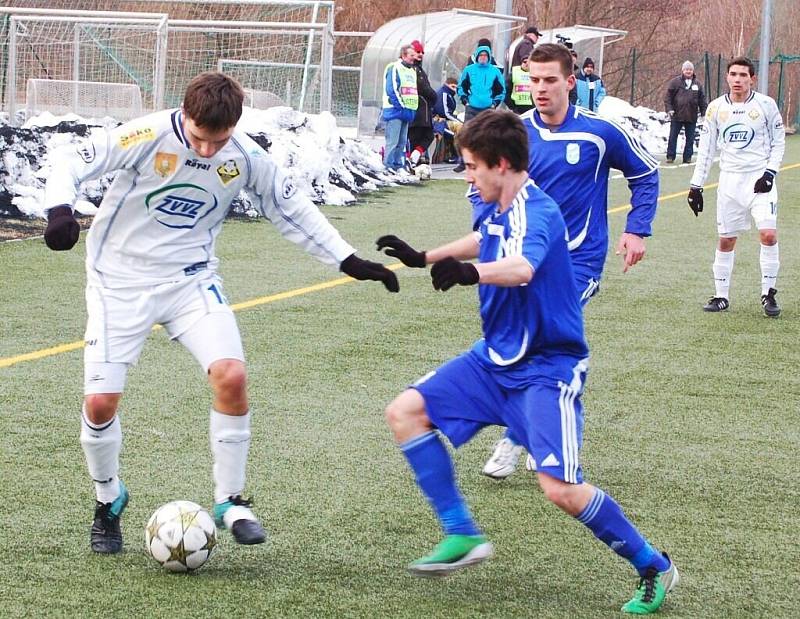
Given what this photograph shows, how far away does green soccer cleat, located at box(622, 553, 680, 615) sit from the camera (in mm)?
4227

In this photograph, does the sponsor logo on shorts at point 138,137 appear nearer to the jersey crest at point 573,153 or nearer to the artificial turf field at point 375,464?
the artificial turf field at point 375,464

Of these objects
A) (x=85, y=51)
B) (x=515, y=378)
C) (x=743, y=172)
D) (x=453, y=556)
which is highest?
(x=85, y=51)

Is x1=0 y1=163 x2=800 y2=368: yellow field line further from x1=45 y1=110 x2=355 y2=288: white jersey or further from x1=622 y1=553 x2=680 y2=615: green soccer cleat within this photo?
x1=622 y1=553 x2=680 y2=615: green soccer cleat

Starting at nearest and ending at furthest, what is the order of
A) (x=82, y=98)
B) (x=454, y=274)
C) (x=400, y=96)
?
(x=454, y=274)
(x=400, y=96)
(x=82, y=98)

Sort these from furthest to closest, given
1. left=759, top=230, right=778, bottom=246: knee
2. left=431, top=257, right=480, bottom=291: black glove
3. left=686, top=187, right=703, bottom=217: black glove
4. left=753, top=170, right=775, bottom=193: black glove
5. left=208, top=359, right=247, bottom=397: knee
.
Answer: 1. left=759, top=230, right=778, bottom=246: knee
2. left=686, top=187, right=703, bottom=217: black glove
3. left=753, top=170, right=775, bottom=193: black glove
4. left=208, top=359, right=247, bottom=397: knee
5. left=431, top=257, right=480, bottom=291: black glove

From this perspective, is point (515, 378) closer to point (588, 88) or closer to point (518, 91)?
point (518, 91)

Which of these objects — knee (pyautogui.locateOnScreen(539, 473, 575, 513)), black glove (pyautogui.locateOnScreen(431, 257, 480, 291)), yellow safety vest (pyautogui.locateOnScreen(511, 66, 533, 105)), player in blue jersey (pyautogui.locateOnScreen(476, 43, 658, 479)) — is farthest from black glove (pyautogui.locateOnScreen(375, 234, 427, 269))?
yellow safety vest (pyautogui.locateOnScreen(511, 66, 533, 105))

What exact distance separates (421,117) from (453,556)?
16697mm

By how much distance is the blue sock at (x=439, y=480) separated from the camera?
4.32 metres

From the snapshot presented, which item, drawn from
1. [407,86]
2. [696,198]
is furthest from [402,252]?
[407,86]

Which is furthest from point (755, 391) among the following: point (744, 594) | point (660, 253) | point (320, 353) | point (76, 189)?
point (660, 253)

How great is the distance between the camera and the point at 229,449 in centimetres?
462

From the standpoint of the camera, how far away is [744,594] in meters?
4.46

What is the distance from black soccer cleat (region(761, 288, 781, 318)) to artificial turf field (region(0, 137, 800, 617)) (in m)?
0.12
